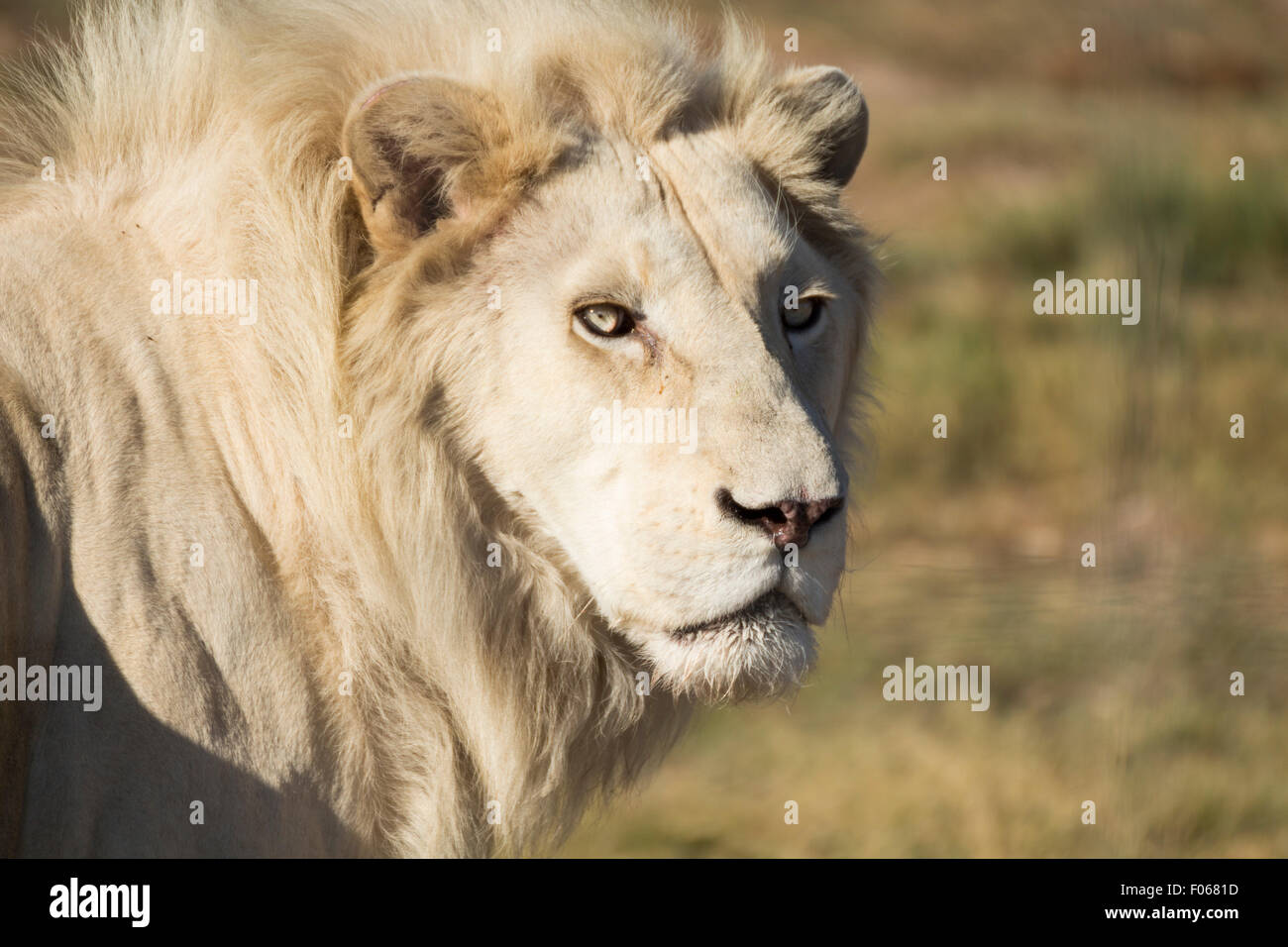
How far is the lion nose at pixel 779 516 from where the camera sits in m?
2.85

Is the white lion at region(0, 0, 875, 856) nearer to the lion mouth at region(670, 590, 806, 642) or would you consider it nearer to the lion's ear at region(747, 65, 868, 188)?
the lion mouth at region(670, 590, 806, 642)

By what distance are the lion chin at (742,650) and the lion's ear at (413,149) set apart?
3.40 ft

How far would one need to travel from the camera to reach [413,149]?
3.01 metres

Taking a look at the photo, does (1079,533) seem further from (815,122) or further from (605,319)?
(605,319)

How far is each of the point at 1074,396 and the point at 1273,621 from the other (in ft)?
22.5

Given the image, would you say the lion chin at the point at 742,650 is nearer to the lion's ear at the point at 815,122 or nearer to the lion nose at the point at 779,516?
the lion nose at the point at 779,516

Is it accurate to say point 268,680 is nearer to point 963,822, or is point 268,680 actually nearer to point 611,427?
point 611,427

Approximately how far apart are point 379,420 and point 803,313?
0.99 meters

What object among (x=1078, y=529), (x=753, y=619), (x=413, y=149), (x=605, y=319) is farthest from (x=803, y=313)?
(x=1078, y=529)

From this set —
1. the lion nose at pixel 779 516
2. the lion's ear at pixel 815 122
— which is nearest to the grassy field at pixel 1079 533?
the lion's ear at pixel 815 122

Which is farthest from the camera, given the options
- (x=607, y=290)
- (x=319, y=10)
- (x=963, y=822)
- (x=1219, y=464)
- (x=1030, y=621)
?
(x=1219, y=464)

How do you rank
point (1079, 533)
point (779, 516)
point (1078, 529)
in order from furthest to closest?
point (1078, 529) < point (1079, 533) < point (779, 516)
